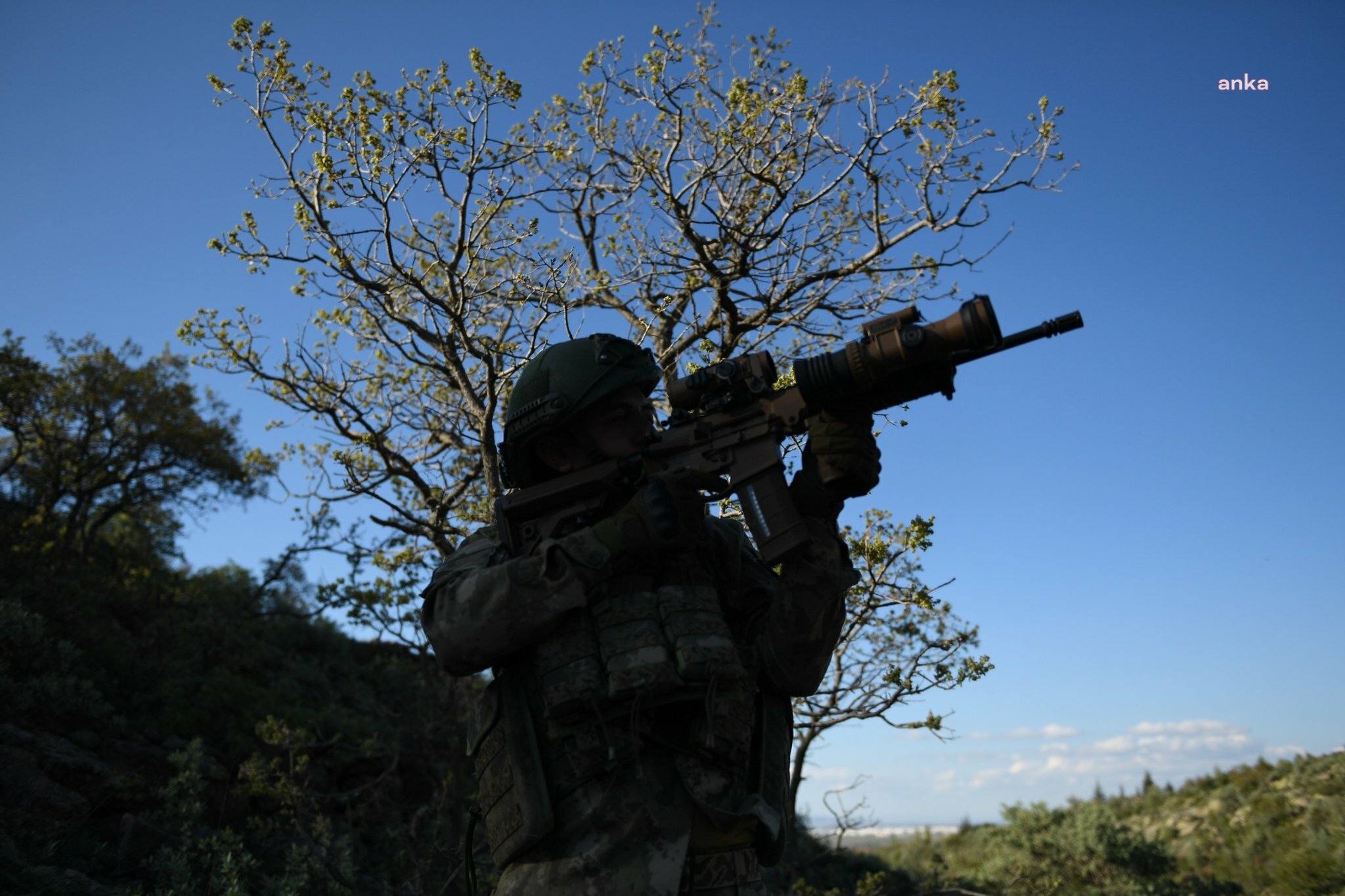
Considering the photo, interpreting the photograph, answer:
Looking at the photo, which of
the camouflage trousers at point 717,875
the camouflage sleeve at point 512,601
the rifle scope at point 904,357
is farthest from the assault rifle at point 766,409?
the camouflage trousers at point 717,875

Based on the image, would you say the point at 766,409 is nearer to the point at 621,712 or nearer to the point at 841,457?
the point at 841,457

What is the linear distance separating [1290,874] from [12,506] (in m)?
16.8

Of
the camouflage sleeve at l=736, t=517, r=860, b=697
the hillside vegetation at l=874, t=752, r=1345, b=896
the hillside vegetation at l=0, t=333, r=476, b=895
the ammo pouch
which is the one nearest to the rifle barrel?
the camouflage sleeve at l=736, t=517, r=860, b=697

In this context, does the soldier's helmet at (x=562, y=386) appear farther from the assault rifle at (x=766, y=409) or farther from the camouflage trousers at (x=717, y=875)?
the camouflage trousers at (x=717, y=875)

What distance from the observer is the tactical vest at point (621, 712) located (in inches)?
106

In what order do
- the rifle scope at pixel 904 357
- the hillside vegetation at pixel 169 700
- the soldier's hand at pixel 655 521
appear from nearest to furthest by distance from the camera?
the rifle scope at pixel 904 357
the soldier's hand at pixel 655 521
the hillside vegetation at pixel 169 700

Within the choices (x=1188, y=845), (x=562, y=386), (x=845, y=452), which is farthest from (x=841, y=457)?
(x=1188, y=845)

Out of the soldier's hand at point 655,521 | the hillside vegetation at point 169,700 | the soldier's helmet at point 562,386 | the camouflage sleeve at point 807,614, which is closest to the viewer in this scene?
the soldier's hand at point 655,521

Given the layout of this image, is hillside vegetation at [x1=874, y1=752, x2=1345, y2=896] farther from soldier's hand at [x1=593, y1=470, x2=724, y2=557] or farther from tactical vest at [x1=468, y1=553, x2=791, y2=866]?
soldier's hand at [x1=593, y1=470, x2=724, y2=557]

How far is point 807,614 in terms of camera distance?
9.53ft

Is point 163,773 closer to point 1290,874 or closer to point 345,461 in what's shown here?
point 345,461

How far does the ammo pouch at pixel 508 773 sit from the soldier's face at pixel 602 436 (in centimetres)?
75

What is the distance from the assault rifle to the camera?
2.67m

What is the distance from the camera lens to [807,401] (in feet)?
9.31
